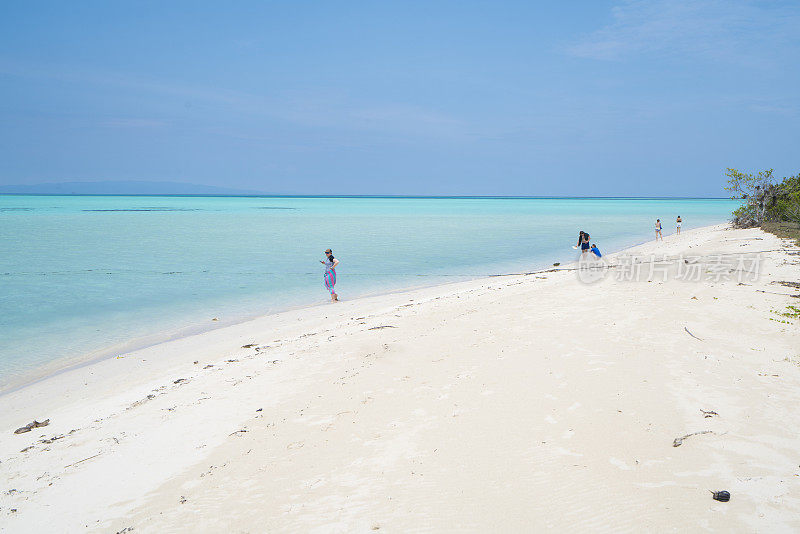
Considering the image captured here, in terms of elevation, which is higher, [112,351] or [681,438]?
[681,438]

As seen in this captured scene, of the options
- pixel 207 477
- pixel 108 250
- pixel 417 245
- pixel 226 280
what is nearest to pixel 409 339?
pixel 207 477

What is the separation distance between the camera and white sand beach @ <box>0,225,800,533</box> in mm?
4426

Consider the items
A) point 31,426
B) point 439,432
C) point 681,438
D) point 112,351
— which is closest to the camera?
point 681,438

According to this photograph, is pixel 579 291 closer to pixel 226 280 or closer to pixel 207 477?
pixel 207 477

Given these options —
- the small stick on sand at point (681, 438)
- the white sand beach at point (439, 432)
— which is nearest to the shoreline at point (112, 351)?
the white sand beach at point (439, 432)

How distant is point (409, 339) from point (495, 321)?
2.31 metres

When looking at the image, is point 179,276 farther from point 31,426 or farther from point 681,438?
point 681,438

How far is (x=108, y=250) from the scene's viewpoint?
1321 inches

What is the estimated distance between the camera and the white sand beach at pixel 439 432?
443 cm

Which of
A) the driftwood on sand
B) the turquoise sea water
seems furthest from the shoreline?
the driftwood on sand

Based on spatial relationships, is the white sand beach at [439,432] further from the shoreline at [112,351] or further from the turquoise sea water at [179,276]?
the turquoise sea water at [179,276]

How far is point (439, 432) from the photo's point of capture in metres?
5.83

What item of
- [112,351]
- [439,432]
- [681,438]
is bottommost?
A: [112,351]

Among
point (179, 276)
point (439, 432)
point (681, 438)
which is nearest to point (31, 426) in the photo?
point (439, 432)
